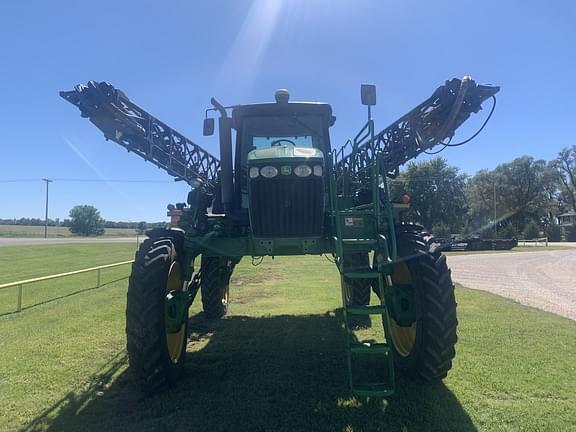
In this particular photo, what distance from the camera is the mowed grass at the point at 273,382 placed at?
3.94m

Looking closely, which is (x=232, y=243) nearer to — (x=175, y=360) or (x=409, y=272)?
(x=175, y=360)

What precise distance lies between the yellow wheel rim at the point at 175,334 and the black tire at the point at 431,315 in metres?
2.60

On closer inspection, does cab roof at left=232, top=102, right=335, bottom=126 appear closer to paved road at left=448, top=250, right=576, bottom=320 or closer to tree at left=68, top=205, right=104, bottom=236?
paved road at left=448, top=250, right=576, bottom=320

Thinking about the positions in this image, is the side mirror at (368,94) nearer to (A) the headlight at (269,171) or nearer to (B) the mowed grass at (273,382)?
(A) the headlight at (269,171)

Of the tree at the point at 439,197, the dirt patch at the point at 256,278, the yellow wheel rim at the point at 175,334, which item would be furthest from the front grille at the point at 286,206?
the tree at the point at 439,197

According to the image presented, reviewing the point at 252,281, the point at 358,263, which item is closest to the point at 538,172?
the point at 252,281

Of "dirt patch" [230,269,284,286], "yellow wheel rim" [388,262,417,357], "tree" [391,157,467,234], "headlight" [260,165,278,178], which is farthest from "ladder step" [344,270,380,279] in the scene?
"tree" [391,157,467,234]

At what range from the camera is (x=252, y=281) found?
1461 cm

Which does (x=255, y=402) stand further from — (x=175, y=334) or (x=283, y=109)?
(x=283, y=109)

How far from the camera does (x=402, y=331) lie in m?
5.36

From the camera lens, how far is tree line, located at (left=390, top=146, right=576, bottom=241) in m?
55.2

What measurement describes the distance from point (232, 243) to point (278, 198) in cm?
96

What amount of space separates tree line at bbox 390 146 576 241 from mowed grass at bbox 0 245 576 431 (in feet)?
161

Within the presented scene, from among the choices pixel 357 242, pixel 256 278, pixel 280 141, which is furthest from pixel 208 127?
pixel 256 278
